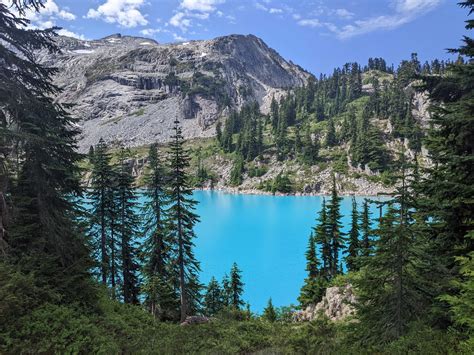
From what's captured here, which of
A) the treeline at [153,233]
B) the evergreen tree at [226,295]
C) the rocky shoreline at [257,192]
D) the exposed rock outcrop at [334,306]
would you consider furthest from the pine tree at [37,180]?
the rocky shoreline at [257,192]

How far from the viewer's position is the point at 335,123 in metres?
153

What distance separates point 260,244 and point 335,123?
11064cm

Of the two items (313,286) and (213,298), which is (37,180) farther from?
(313,286)

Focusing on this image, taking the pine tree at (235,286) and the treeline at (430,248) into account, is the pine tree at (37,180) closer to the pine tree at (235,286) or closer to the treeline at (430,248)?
the treeline at (430,248)

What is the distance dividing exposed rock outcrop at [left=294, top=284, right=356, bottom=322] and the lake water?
593cm

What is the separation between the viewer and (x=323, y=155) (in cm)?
13175

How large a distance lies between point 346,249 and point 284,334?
74.5 feet

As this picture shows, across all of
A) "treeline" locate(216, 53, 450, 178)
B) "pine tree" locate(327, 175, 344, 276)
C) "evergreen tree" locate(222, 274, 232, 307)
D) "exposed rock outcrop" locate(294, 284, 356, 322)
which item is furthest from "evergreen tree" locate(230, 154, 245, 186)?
"exposed rock outcrop" locate(294, 284, 356, 322)

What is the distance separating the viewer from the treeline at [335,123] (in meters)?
117

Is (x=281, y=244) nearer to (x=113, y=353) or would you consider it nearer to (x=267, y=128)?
(x=113, y=353)

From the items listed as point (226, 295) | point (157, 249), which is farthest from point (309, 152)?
point (157, 249)

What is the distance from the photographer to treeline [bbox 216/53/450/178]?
116938 millimetres

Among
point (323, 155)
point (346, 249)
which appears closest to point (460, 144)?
point (346, 249)

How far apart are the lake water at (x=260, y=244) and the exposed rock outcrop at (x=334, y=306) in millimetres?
5933
